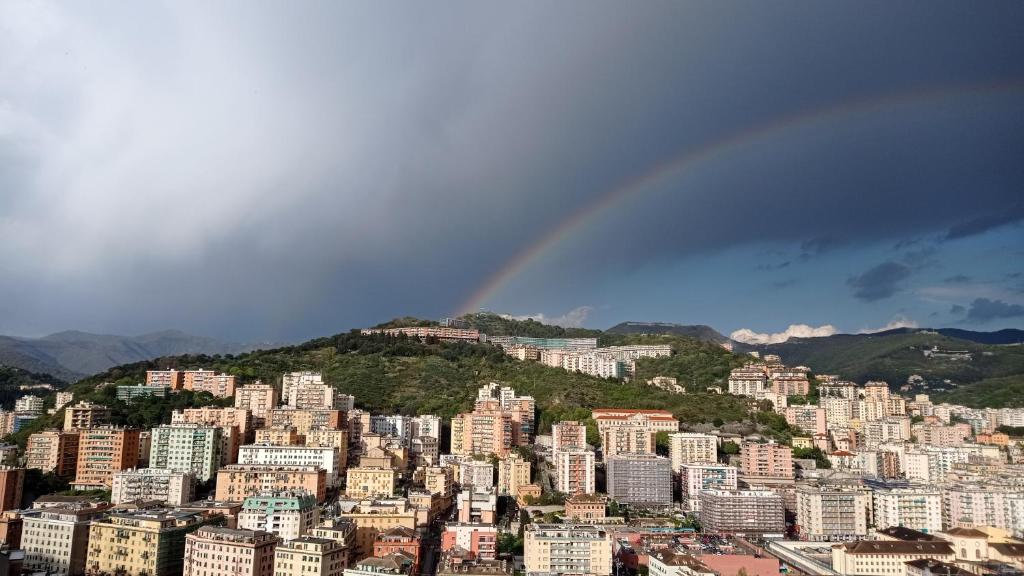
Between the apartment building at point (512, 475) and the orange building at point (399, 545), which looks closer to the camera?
the orange building at point (399, 545)

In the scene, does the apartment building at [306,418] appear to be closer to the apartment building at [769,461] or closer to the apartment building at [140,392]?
the apartment building at [140,392]

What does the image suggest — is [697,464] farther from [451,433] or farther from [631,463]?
[451,433]

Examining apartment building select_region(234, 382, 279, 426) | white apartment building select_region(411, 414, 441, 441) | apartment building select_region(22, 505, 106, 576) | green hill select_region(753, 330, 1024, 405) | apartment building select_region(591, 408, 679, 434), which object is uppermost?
green hill select_region(753, 330, 1024, 405)

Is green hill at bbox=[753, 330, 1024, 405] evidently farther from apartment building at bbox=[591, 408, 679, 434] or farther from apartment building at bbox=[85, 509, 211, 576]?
apartment building at bbox=[85, 509, 211, 576]

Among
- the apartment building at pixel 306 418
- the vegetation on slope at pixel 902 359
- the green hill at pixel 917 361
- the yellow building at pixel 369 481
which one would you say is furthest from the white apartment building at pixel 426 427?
the vegetation on slope at pixel 902 359

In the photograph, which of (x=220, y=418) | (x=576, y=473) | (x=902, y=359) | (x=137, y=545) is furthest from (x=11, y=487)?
(x=902, y=359)

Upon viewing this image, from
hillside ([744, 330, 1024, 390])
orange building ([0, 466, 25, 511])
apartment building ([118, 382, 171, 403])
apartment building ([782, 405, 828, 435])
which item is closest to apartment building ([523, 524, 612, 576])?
orange building ([0, 466, 25, 511])

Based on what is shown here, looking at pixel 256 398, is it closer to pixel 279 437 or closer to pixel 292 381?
pixel 292 381
